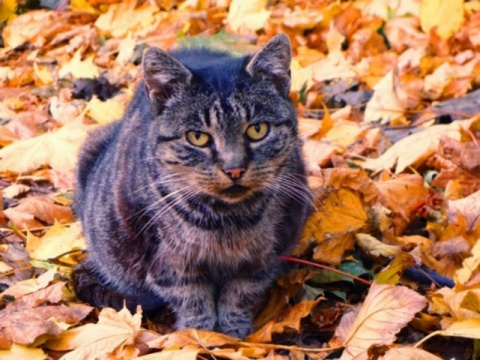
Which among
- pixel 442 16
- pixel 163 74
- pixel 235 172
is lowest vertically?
pixel 442 16

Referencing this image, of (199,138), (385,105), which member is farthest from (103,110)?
(199,138)

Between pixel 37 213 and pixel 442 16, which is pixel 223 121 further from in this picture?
pixel 442 16

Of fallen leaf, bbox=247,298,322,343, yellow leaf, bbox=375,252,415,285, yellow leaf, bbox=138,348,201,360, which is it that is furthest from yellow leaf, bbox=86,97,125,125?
yellow leaf, bbox=138,348,201,360

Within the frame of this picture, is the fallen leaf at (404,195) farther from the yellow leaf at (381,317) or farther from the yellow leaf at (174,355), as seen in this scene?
the yellow leaf at (174,355)

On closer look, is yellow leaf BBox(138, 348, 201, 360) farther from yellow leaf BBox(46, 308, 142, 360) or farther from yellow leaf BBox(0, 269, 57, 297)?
yellow leaf BBox(0, 269, 57, 297)

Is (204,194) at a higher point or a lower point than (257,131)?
lower

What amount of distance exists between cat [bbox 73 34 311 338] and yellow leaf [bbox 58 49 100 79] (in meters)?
2.02

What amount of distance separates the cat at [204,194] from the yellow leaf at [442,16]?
2.30 metres

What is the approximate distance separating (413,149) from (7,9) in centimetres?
355

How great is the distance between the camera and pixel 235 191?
2445 millimetres

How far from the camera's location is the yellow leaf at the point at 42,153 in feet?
12.0

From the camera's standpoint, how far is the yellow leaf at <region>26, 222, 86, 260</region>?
3059 millimetres

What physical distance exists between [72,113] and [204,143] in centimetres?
198

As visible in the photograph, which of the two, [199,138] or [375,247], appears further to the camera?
[375,247]
